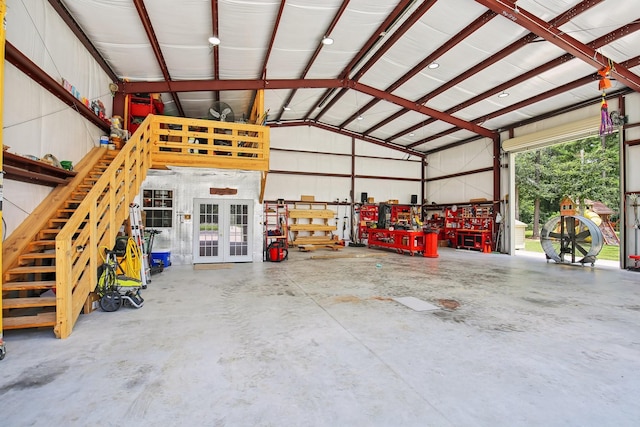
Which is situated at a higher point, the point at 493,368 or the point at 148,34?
the point at 148,34

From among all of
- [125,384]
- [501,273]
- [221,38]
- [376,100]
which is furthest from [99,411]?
[376,100]

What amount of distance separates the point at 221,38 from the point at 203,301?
5.69 metres

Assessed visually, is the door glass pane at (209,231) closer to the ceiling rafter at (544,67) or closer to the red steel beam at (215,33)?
the red steel beam at (215,33)

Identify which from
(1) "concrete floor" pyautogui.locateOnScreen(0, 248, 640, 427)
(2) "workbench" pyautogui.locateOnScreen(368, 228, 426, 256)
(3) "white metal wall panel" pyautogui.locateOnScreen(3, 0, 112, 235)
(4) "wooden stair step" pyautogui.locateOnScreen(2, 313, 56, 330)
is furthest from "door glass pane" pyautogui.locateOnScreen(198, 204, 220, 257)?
(2) "workbench" pyautogui.locateOnScreen(368, 228, 426, 256)

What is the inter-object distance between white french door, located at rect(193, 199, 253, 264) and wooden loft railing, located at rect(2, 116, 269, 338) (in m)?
1.38

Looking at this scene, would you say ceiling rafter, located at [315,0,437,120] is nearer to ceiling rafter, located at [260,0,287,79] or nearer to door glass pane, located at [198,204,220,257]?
ceiling rafter, located at [260,0,287,79]

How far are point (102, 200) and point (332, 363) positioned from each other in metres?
3.94

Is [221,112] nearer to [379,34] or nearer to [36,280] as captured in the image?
[379,34]

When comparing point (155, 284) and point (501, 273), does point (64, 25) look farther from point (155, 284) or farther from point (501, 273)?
point (501, 273)

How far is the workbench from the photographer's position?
37.3 feet

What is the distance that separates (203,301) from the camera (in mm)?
4984

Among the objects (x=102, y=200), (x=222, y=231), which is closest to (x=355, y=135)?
(x=222, y=231)

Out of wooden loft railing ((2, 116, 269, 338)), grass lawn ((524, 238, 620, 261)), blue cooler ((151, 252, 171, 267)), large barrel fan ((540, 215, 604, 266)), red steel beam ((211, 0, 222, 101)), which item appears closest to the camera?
wooden loft railing ((2, 116, 269, 338))

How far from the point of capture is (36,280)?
4.48m
